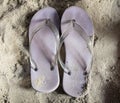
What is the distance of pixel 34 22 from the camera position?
3.80ft

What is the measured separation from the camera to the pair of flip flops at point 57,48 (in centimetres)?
113

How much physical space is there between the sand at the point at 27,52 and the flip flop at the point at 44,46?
35mm

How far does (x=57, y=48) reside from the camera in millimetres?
1156

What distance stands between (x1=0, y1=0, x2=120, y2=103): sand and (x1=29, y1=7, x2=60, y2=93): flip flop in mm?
35

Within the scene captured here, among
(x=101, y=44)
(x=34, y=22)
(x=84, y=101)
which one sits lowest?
(x=84, y=101)

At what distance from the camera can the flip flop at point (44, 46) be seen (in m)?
1.15

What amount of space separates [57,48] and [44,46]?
0.06 metres

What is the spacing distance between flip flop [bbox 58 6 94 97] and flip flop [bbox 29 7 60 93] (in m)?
0.04

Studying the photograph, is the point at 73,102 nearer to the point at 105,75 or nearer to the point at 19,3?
the point at 105,75

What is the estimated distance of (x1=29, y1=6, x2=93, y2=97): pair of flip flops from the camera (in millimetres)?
1132

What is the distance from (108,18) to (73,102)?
38cm

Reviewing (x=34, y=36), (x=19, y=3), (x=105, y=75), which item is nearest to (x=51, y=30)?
(x=34, y=36)

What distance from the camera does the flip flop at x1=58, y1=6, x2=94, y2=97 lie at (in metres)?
1.13

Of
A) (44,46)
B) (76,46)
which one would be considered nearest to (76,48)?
(76,46)
